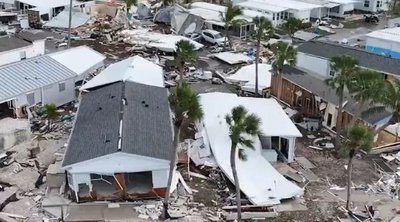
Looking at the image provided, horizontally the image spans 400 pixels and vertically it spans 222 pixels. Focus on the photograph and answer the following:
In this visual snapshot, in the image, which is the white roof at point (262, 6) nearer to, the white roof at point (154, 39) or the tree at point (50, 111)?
the white roof at point (154, 39)

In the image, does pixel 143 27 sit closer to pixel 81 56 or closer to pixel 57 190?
pixel 81 56

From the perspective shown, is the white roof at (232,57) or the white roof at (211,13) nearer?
the white roof at (232,57)

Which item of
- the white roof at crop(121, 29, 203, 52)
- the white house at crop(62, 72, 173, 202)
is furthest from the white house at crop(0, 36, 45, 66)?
the white house at crop(62, 72, 173, 202)

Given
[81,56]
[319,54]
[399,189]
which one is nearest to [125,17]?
[81,56]

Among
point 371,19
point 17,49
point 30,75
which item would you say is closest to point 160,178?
point 30,75

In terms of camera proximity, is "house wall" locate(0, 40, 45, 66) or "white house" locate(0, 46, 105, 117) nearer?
"white house" locate(0, 46, 105, 117)

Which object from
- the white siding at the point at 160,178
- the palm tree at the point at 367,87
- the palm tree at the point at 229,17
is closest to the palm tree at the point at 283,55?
the palm tree at the point at 367,87

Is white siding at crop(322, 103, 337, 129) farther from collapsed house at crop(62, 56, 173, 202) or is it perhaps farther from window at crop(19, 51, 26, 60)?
window at crop(19, 51, 26, 60)
